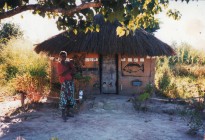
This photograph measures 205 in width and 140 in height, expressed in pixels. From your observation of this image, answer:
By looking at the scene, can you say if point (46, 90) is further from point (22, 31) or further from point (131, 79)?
point (22, 31)

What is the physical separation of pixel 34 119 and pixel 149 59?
548 cm

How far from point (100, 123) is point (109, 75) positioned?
14.6 ft

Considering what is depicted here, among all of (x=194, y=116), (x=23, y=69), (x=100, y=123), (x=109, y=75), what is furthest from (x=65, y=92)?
(x=23, y=69)

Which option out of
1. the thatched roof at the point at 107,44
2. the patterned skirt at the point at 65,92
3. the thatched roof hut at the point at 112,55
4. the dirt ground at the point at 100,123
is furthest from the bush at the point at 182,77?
the patterned skirt at the point at 65,92

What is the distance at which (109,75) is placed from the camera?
1234cm

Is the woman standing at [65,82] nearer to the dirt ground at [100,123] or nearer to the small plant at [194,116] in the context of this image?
the dirt ground at [100,123]

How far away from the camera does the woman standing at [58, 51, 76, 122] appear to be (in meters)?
8.06

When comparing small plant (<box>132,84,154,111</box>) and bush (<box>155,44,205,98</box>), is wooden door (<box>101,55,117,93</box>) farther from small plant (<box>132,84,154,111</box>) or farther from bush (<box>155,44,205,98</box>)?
small plant (<box>132,84,154,111</box>)

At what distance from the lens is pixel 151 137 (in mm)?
6938

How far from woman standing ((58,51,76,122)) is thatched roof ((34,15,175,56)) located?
331 centimetres

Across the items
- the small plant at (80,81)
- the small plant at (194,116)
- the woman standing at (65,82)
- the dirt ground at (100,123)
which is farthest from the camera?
the small plant at (80,81)

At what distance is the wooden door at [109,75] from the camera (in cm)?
1233

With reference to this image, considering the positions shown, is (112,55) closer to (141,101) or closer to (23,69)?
(141,101)

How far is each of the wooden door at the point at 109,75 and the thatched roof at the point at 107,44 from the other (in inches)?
32.6
